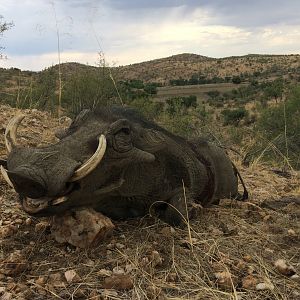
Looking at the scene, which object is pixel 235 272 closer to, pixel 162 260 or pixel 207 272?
pixel 207 272

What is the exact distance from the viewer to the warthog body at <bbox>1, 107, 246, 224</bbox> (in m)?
3.04

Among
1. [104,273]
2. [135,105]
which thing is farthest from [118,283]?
[135,105]

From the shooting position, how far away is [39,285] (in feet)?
9.77

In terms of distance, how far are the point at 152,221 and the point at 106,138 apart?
0.97 m

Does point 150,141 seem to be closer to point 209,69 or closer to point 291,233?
point 291,233

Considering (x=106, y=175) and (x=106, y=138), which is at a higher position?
(x=106, y=138)

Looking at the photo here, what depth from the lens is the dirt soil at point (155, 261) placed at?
301 centimetres

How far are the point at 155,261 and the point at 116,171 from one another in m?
0.69

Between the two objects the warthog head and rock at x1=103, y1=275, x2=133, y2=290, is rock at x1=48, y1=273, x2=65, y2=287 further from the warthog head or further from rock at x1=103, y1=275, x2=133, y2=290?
the warthog head

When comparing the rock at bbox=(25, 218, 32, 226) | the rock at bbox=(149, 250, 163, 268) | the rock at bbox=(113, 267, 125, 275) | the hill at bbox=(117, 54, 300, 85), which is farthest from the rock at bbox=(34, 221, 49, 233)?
the hill at bbox=(117, 54, 300, 85)

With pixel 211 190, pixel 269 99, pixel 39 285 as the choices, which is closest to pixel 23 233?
pixel 39 285

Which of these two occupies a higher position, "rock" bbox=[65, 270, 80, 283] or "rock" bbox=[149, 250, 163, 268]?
"rock" bbox=[65, 270, 80, 283]

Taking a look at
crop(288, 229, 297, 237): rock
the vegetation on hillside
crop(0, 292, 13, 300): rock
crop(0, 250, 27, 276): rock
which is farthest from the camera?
the vegetation on hillside

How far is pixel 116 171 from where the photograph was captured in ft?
11.6
